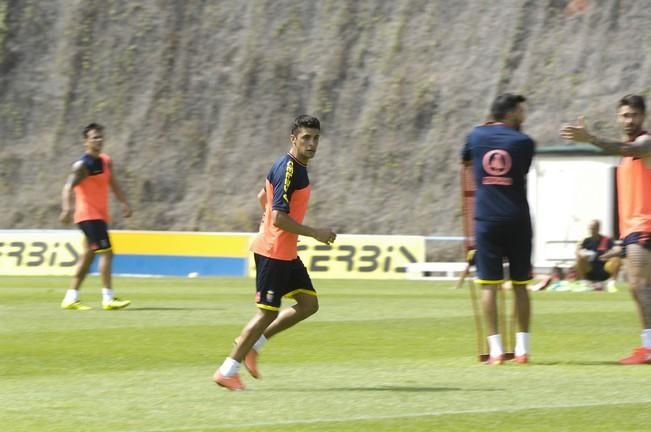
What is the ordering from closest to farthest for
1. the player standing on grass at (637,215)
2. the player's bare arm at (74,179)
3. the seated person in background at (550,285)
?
1. the player standing on grass at (637,215)
2. the player's bare arm at (74,179)
3. the seated person in background at (550,285)

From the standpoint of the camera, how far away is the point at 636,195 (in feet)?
37.0

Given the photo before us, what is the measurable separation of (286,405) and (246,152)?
3623cm

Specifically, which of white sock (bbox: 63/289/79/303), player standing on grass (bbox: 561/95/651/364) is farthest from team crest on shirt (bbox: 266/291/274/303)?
white sock (bbox: 63/289/79/303)

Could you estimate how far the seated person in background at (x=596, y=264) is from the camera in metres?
26.0

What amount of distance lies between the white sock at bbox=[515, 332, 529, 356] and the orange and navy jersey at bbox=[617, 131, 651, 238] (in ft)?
3.83

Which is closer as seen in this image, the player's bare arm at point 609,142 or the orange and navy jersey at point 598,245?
the player's bare arm at point 609,142

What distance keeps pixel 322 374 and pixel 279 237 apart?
152 cm

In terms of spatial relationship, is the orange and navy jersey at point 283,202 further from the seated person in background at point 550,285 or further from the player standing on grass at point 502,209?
the seated person in background at point 550,285

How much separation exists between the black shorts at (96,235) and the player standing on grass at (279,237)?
27.9ft

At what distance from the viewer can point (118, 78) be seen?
47.6 metres

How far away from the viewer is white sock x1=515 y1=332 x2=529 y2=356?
36.7 feet

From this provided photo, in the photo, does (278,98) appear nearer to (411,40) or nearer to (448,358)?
(411,40)

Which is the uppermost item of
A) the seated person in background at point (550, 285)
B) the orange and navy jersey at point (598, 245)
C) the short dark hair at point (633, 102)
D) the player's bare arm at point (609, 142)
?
the short dark hair at point (633, 102)

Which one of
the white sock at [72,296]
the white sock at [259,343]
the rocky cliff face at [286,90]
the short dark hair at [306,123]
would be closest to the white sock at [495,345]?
the white sock at [259,343]
